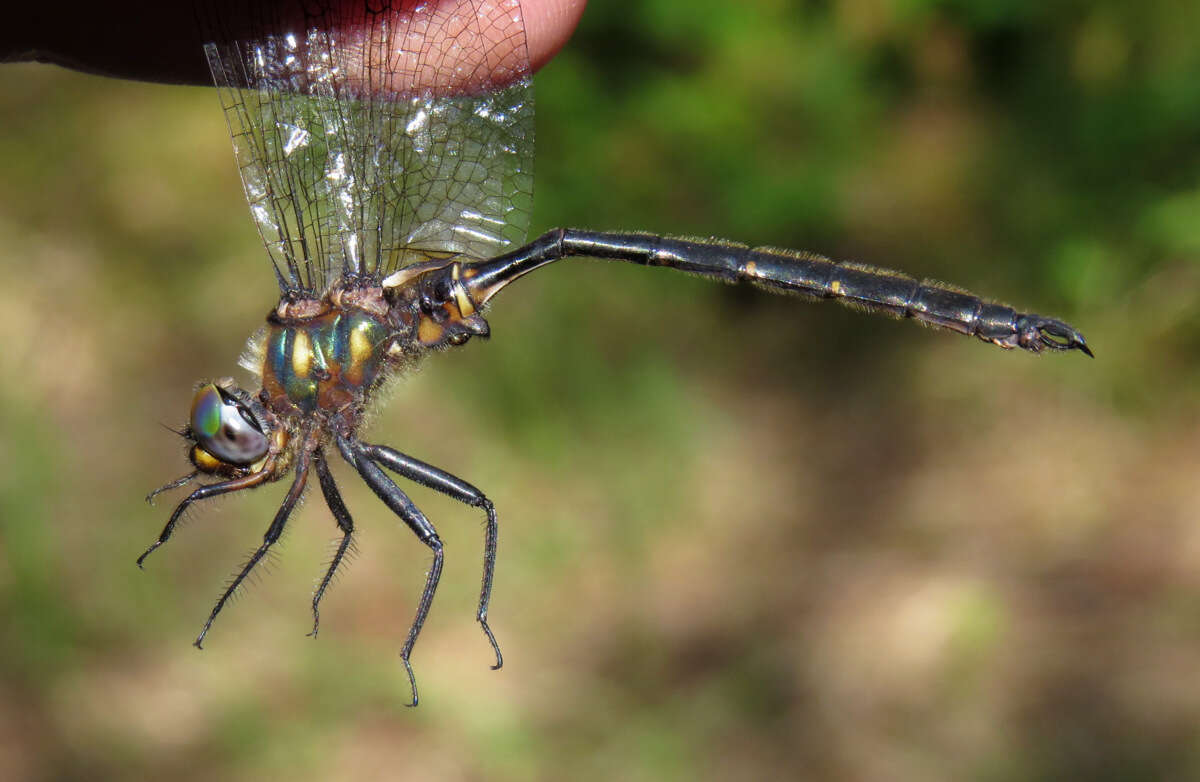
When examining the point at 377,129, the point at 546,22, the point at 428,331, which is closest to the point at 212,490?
the point at 428,331

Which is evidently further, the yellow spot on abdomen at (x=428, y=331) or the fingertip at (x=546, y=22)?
the fingertip at (x=546, y=22)

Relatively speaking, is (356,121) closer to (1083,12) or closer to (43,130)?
(1083,12)

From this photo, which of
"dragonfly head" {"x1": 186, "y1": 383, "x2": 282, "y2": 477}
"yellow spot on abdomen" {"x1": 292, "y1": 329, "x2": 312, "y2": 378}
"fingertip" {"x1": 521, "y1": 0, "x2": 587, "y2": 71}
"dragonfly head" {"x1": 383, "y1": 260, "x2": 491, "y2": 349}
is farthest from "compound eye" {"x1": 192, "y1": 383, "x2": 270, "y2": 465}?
"fingertip" {"x1": 521, "y1": 0, "x2": 587, "y2": 71}

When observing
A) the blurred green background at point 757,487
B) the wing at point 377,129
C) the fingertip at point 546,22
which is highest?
the fingertip at point 546,22

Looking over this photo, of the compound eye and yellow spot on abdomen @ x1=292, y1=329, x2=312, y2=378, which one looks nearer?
the compound eye

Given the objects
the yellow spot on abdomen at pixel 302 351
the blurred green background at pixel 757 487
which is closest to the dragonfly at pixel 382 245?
the yellow spot on abdomen at pixel 302 351

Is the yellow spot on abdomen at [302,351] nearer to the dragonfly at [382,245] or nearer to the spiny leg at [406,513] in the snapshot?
the dragonfly at [382,245]

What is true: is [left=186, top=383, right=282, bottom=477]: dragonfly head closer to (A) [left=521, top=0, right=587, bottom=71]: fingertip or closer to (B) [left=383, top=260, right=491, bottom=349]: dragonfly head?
(B) [left=383, top=260, right=491, bottom=349]: dragonfly head

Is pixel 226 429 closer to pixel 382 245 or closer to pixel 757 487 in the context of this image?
pixel 382 245
